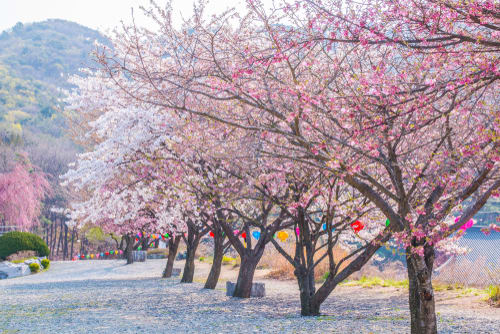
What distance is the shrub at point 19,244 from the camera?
70.1 ft

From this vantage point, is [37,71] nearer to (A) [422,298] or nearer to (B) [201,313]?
(B) [201,313]

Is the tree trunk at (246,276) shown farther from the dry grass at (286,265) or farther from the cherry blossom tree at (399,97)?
the dry grass at (286,265)

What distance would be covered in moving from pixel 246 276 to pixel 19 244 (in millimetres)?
15776

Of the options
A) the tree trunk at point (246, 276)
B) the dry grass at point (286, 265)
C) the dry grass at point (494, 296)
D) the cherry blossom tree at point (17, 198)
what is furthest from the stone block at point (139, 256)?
the dry grass at point (494, 296)

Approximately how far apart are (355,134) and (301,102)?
1.85 feet

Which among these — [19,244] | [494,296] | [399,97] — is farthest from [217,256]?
[19,244]

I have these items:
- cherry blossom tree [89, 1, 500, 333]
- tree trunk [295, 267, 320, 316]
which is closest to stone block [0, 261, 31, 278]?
tree trunk [295, 267, 320, 316]

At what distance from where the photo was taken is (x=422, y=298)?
15.7 ft

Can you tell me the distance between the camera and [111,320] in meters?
7.41

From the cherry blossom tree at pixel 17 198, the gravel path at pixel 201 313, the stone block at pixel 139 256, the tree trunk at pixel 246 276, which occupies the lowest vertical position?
the gravel path at pixel 201 313

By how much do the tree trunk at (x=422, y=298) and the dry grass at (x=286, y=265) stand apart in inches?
387

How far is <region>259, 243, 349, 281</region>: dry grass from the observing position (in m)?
15.0

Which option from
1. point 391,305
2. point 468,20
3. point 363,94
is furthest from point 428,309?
point 391,305

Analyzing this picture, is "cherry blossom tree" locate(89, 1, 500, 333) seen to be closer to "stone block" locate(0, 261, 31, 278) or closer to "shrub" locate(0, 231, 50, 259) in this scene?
"stone block" locate(0, 261, 31, 278)
